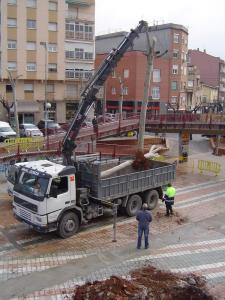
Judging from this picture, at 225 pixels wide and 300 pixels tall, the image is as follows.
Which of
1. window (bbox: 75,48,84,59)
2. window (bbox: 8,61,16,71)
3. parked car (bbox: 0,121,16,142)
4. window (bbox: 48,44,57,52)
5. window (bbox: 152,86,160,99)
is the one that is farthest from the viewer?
window (bbox: 152,86,160,99)

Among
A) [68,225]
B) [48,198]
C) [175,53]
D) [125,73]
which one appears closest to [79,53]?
[125,73]

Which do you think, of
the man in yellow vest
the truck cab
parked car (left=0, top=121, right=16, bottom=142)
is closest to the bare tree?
parked car (left=0, top=121, right=16, bottom=142)

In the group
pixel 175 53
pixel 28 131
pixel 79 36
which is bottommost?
pixel 28 131

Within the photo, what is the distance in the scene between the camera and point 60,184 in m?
15.2

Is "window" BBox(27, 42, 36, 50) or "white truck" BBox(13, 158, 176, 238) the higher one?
"window" BBox(27, 42, 36, 50)

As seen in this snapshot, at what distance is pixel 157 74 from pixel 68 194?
57.3 meters

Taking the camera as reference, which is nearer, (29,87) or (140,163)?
(140,163)

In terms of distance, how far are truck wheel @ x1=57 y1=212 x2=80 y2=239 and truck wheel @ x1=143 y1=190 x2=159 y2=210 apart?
4133 millimetres

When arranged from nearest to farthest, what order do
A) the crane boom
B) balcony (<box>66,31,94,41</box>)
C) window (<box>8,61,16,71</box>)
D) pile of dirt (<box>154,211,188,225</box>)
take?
1. pile of dirt (<box>154,211,188,225</box>)
2. the crane boom
3. window (<box>8,61,16,71</box>)
4. balcony (<box>66,31,94,41</box>)

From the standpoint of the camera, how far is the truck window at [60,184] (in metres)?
14.9

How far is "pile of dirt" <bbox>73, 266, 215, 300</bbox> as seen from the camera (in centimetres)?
1022

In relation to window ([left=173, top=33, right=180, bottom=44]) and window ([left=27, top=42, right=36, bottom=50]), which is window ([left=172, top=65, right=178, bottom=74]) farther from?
window ([left=27, top=42, right=36, bottom=50])

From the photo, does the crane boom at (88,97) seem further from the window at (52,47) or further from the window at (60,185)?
the window at (52,47)

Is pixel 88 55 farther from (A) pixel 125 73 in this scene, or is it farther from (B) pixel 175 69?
(B) pixel 175 69
